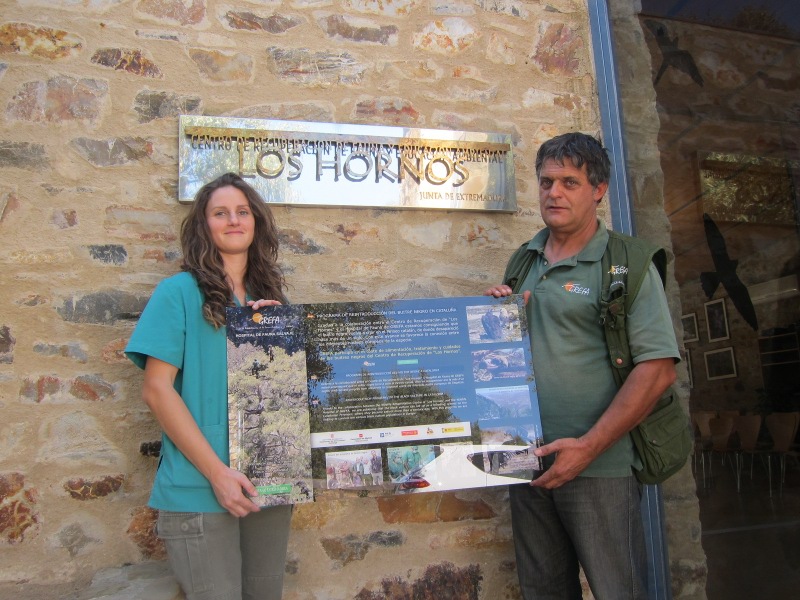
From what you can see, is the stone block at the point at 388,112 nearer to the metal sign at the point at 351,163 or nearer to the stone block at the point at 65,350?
the metal sign at the point at 351,163

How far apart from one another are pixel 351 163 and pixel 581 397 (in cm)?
153

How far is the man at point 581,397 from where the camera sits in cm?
220

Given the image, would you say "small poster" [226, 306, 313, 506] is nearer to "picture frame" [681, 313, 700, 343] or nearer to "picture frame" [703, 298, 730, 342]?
"picture frame" [681, 313, 700, 343]

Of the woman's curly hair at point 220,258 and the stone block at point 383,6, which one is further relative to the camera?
the stone block at point 383,6

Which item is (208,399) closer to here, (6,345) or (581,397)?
(6,345)

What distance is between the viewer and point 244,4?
3137 mm

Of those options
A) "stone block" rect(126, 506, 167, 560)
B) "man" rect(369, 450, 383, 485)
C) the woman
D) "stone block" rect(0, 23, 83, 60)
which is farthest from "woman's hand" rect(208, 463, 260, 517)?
"stone block" rect(0, 23, 83, 60)

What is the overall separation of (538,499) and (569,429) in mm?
314

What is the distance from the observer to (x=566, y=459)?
7.18 ft

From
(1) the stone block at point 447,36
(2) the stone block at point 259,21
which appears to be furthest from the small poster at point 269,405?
(1) the stone block at point 447,36

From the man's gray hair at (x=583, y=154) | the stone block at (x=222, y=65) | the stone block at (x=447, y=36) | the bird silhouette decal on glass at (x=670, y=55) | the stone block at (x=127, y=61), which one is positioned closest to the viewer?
the man's gray hair at (x=583, y=154)

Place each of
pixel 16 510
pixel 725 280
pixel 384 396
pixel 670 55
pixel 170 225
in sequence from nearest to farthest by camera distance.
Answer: pixel 384 396
pixel 16 510
pixel 170 225
pixel 725 280
pixel 670 55

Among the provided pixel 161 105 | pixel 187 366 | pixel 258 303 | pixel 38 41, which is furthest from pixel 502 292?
pixel 38 41

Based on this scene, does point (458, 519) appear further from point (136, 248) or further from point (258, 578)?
point (136, 248)
